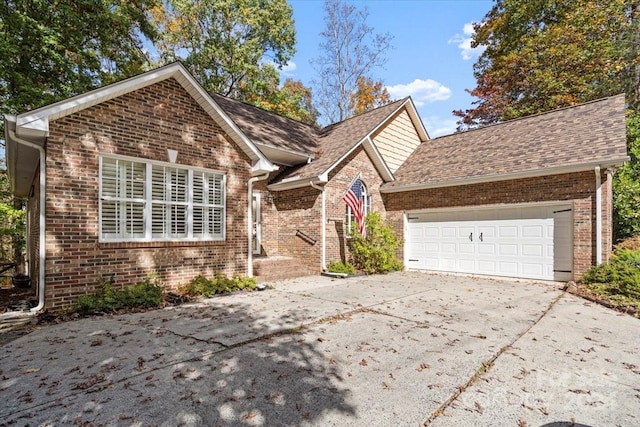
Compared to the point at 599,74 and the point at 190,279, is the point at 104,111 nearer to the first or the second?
the point at 190,279

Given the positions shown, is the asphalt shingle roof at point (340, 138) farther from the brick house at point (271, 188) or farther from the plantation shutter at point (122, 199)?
the plantation shutter at point (122, 199)

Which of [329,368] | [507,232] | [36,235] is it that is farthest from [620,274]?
[36,235]

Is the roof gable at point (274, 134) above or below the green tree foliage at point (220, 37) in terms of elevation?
below

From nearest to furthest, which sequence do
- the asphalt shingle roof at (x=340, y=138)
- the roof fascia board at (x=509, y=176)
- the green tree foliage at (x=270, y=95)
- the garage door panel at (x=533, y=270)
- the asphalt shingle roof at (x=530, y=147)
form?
1. the roof fascia board at (x=509, y=176)
2. the asphalt shingle roof at (x=530, y=147)
3. the garage door panel at (x=533, y=270)
4. the asphalt shingle roof at (x=340, y=138)
5. the green tree foliage at (x=270, y=95)

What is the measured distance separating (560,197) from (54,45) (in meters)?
17.7

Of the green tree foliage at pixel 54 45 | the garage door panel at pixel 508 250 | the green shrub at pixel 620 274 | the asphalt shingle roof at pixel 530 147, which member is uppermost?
the green tree foliage at pixel 54 45

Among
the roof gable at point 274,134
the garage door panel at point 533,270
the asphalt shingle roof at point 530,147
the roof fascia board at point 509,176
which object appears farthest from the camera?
the roof gable at point 274,134

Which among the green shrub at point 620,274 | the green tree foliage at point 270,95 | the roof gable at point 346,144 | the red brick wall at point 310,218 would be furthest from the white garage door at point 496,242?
the green tree foliage at point 270,95

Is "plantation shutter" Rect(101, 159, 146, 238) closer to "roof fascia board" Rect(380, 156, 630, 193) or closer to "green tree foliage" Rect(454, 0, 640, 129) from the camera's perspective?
"roof fascia board" Rect(380, 156, 630, 193)

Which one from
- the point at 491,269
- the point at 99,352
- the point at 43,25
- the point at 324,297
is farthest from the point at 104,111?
the point at 491,269

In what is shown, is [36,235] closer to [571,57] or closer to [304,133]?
[304,133]

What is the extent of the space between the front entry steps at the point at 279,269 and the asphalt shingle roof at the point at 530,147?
4.63 meters

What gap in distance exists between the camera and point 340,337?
4719 mm

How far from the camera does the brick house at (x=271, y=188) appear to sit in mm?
6301
